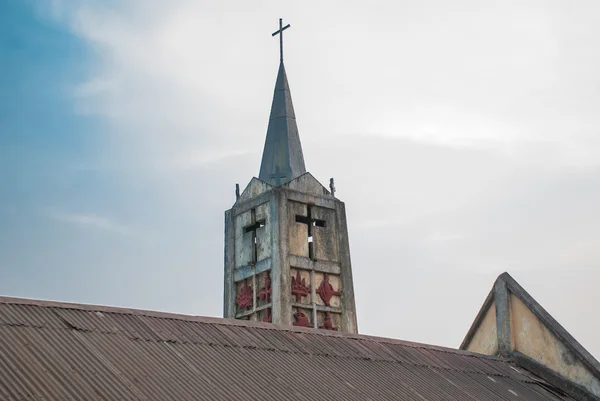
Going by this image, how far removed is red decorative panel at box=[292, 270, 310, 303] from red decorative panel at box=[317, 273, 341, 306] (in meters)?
0.45

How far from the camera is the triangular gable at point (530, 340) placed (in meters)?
18.5

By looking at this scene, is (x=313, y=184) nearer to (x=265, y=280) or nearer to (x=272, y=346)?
(x=265, y=280)

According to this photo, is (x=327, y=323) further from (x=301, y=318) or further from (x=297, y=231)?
(x=297, y=231)

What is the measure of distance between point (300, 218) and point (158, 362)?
1410cm

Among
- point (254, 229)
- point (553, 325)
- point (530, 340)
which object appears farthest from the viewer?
point (254, 229)

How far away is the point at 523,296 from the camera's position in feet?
65.2

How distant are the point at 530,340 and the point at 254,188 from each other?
9.96 meters

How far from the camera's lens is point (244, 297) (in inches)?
1019

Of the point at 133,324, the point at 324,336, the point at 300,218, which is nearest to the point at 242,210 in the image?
the point at 300,218

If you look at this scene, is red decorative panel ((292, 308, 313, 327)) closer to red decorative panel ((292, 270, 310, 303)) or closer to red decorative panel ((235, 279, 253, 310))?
red decorative panel ((292, 270, 310, 303))

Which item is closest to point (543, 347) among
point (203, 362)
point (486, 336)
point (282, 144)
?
point (486, 336)

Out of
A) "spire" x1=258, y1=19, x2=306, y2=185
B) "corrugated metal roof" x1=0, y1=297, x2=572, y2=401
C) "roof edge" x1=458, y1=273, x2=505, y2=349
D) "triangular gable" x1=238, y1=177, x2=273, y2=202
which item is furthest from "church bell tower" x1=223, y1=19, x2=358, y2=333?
"corrugated metal roof" x1=0, y1=297, x2=572, y2=401

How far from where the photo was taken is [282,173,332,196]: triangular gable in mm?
26234

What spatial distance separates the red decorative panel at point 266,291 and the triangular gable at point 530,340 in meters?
6.12
